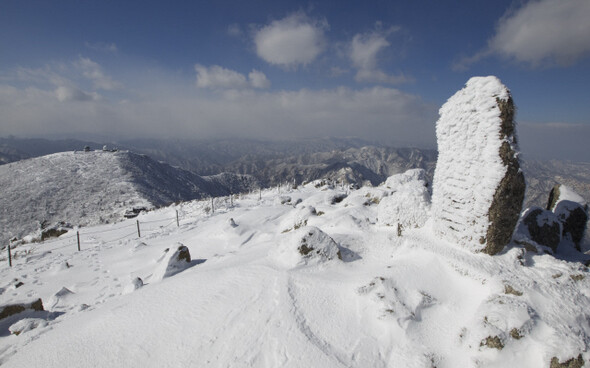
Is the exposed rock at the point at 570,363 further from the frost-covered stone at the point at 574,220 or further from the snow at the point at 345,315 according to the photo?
the frost-covered stone at the point at 574,220

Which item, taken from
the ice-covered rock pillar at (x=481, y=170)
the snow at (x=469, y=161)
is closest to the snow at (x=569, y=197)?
the ice-covered rock pillar at (x=481, y=170)

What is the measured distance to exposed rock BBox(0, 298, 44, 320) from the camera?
7942 millimetres

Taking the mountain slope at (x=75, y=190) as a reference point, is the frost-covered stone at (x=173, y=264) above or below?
above

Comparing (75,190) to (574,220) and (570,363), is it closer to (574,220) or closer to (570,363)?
(570,363)

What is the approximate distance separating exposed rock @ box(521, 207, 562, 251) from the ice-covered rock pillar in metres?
4.57

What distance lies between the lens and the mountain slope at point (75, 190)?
58.0 m

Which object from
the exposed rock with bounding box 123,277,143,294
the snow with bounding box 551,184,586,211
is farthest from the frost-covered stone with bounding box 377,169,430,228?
the exposed rock with bounding box 123,277,143,294

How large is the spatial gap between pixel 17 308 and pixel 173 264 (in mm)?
4704

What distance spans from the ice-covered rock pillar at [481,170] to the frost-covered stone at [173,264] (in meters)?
9.95

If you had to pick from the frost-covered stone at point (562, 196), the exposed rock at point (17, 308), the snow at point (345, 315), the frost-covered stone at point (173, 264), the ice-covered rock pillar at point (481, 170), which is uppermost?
the ice-covered rock pillar at point (481, 170)

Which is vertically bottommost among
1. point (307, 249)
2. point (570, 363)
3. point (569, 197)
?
point (570, 363)

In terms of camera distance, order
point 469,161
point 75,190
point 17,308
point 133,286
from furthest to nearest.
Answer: point 75,190, point 133,286, point 17,308, point 469,161

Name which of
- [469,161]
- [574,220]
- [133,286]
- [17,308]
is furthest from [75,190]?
[574,220]

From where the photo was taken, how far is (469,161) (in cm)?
707
